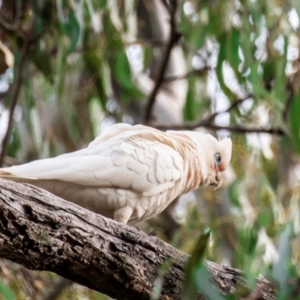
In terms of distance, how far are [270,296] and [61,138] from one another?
2.09 meters

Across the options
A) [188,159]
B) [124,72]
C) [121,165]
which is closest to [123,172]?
[121,165]

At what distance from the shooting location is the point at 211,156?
8.54 ft

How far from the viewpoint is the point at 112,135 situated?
2402 mm

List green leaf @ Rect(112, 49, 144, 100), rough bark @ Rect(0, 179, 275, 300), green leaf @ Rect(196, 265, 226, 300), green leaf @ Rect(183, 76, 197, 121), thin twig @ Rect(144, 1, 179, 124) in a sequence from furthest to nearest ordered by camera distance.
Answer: green leaf @ Rect(183, 76, 197, 121) < green leaf @ Rect(112, 49, 144, 100) < thin twig @ Rect(144, 1, 179, 124) < rough bark @ Rect(0, 179, 275, 300) < green leaf @ Rect(196, 265, 226, 300)

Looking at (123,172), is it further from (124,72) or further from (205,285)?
(124,72)

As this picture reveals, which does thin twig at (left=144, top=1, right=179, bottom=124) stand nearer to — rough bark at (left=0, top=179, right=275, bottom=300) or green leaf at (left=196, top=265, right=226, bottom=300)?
rough bark at (left=0, top=179, right=275, bottom=300)

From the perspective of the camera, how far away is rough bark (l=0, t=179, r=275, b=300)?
5.10 ft

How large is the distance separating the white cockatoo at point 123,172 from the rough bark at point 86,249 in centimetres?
35

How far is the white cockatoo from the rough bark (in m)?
0.35

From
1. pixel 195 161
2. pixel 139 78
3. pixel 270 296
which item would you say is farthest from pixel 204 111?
pixel 270 296

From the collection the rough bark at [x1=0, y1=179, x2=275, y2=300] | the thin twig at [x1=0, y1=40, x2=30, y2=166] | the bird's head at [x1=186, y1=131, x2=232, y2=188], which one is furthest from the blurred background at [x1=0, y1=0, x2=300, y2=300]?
the rough bark at [x1=0, y1=179, x2=275, y2=300]

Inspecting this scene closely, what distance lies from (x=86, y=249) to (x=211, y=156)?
103 cm

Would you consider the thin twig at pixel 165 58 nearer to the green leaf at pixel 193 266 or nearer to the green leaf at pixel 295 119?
the green leaf at pixel 295 119

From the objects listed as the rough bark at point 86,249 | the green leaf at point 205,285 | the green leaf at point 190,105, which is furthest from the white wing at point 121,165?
the green leaf at point 190,105
